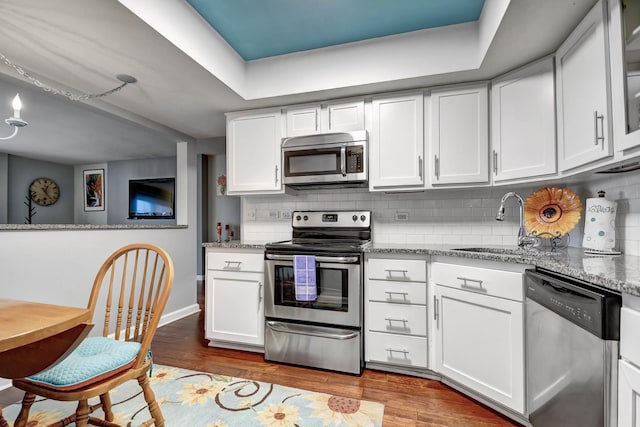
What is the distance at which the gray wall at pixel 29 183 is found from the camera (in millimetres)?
5902

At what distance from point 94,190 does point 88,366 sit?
6.88 m

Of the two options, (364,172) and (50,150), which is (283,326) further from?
(50,150)

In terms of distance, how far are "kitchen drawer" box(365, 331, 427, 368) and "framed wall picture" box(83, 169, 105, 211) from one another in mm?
6753

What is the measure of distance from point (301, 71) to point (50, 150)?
571 centimetres

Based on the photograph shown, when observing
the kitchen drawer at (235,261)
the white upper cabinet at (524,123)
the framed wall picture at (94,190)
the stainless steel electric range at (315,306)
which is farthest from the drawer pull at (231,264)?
the framed wall picture at (94,190)

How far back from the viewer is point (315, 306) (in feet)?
7.31

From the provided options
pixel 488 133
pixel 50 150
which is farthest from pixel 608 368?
pixel 50 150

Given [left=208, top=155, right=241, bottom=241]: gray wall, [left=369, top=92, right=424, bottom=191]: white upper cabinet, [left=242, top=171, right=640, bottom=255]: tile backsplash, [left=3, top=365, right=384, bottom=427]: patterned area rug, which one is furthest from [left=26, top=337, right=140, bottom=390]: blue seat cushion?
[left=208, top=155, right=241, bottom=241]: gray wall

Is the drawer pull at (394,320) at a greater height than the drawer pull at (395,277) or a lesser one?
lesser

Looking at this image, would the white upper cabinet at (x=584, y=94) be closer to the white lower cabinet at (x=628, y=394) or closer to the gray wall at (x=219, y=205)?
the white lower cabinet at (x=628, y=394)

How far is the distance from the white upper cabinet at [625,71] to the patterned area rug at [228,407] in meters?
1.77

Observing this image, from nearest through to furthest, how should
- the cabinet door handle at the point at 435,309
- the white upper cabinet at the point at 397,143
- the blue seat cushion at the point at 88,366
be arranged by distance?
1. the blue seat cushion at the point at 88,366
2. the cabinet door handle at the point at 435,309
3. the white upper cabinet at the point at 397,143

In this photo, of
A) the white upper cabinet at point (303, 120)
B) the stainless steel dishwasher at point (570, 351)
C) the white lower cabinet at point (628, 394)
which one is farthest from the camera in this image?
the white upper cabinet at point (303, 120)

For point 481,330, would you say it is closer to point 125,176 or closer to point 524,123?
point 524,123
